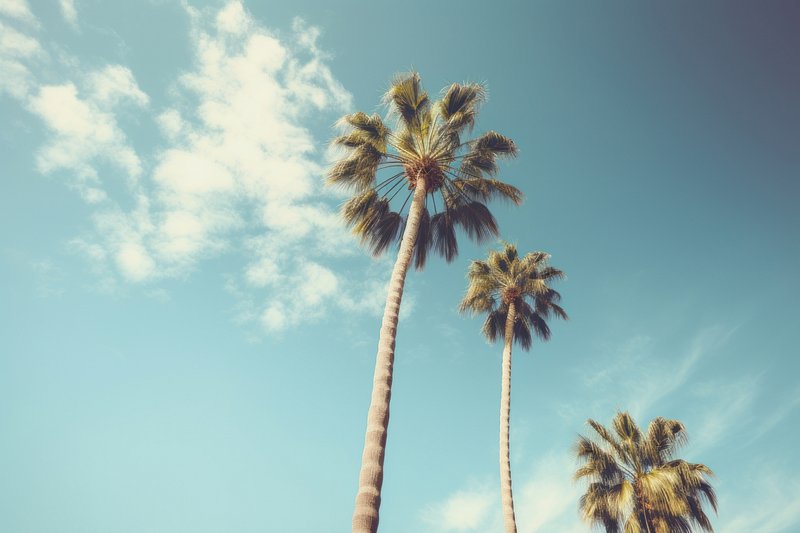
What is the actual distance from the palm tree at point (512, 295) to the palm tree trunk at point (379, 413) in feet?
32.4

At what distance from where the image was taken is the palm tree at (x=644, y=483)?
1856 centimetres

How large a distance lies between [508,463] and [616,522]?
668cm

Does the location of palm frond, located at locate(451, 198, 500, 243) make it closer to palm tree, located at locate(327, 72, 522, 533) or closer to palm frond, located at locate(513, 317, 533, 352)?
palm tree, located at locate(327, 72, 522, 533)

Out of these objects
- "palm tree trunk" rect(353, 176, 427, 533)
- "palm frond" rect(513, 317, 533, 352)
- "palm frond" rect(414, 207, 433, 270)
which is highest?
"palm frond" rect(513, 317, 533, 352)

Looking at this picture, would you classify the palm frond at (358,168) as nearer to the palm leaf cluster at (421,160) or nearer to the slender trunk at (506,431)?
the palm leaf cluster at (421,160)

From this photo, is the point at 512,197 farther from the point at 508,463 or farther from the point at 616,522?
the point at 616,522

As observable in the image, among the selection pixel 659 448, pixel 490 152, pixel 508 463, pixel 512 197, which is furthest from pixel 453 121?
pixel 659 448

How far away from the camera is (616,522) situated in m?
18.7

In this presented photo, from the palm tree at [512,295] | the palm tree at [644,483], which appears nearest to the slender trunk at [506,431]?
the palm tree at [512,295]

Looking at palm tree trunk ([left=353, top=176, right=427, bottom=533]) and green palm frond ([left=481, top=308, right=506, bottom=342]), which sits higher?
green palm frond ([left=481, top=308, right=506, bottom=342])

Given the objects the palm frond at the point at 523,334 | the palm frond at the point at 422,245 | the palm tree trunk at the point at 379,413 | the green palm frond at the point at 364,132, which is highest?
the palm frond at the point at 523,334

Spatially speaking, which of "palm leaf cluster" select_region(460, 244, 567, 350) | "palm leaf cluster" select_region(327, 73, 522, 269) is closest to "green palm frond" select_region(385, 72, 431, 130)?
"palm leaf cluster" select_region(327, 73, 522, 269)

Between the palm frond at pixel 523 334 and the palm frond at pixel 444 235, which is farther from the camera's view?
the palm frond at pixel 523 334

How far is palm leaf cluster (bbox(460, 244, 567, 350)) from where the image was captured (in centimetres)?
2028
